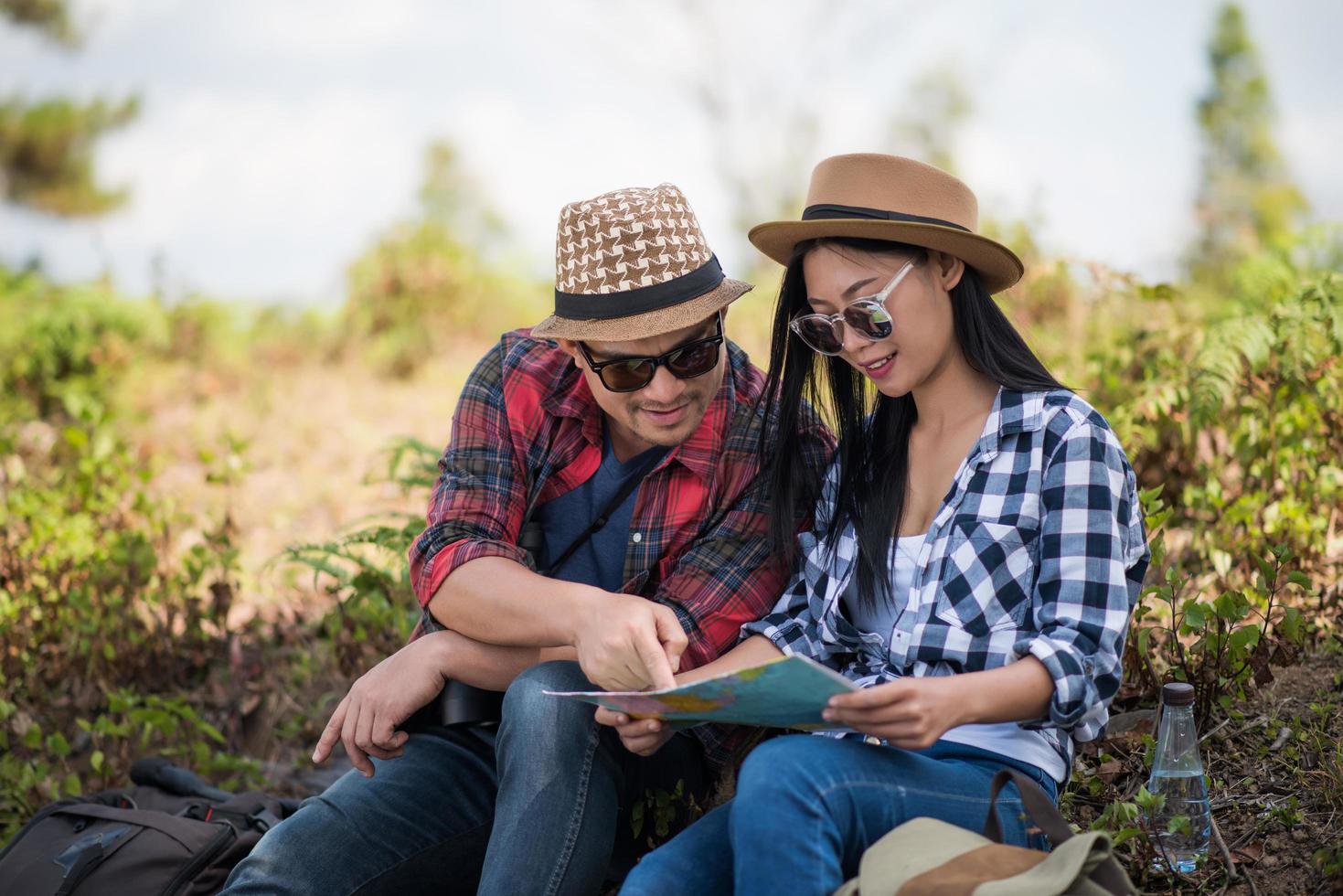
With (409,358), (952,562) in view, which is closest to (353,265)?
(409,358)

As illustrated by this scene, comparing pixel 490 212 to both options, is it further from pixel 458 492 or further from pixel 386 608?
pixel 458 492

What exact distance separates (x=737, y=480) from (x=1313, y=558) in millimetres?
1869

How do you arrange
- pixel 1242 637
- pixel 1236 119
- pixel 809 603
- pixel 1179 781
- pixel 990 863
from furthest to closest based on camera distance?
1. pixel 1236 119
2. pixel 1242 637
3. pixel 809 603
4. pixel 1179 781
5. pixel 990 863

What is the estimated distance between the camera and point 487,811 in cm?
296

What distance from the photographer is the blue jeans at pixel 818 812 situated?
6.64 feet

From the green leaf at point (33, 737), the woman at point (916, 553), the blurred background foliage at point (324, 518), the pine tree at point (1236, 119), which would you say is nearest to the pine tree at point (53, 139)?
the blurred background foliage at point (324, 518)

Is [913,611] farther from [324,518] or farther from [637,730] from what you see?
[324,518]

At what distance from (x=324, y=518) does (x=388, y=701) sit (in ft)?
15.8

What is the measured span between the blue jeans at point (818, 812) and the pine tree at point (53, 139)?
20085 mm

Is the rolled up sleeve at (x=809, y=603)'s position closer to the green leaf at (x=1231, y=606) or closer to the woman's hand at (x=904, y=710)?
the woman's hand at (x=904, y=710)

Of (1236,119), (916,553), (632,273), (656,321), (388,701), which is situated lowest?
→ (388,701)

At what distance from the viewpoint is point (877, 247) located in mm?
2553

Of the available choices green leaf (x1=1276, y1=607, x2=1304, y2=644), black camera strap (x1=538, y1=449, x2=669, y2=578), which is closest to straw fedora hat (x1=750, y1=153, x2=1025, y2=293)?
black camera strap (x1=538, y1=449, x2=669, y2=578)

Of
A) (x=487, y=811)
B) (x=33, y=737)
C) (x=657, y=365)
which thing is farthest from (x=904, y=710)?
(x=33, y=737)
